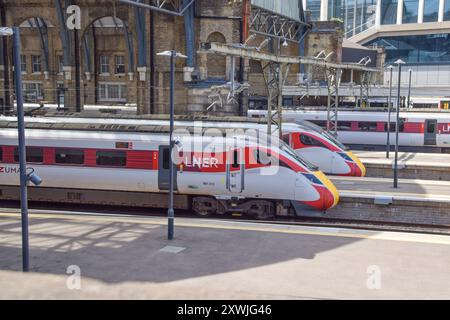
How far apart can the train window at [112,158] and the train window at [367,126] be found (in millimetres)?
21580

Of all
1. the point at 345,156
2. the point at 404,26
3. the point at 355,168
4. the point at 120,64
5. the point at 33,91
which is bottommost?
the point at 355,168

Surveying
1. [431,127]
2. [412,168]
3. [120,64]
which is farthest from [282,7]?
[412,168]

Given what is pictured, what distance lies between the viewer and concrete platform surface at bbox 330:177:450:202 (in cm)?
2258

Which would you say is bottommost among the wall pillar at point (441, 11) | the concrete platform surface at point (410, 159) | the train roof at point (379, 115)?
the concrete platform surface at point (410, 159)

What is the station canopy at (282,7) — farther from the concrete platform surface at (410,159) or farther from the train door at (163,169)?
the train door at (163,169)

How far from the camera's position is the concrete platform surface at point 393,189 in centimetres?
2258

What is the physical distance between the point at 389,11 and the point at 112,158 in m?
80.3

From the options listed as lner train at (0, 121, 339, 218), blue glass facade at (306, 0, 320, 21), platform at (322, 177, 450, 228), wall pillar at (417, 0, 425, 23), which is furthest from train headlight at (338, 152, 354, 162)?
blue glass facade at (306, 0, 320, 21)

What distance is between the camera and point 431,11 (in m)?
87.3

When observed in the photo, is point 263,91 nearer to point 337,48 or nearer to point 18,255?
point 337,48

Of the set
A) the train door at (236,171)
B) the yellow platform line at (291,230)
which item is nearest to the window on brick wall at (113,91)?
the train door at (236,171)

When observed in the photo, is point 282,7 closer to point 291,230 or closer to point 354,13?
point 291,230
